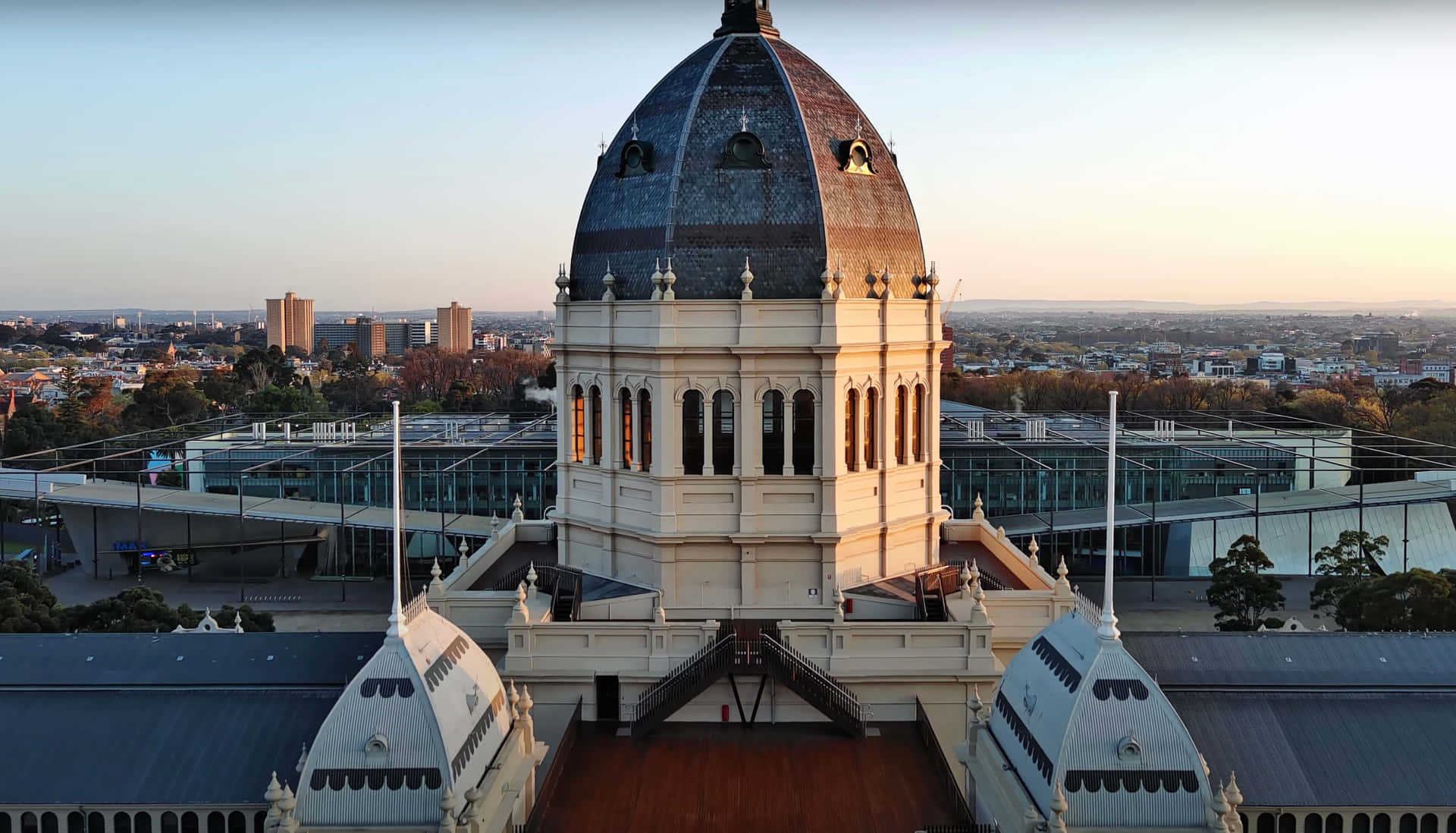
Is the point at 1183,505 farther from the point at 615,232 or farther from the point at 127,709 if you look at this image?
the point at 127,709

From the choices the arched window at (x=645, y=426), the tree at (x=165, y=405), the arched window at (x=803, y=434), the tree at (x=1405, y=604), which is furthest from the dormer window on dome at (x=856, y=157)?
the tree at (x=165, y=405)

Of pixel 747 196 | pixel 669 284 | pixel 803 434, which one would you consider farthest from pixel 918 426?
pixel 669 284

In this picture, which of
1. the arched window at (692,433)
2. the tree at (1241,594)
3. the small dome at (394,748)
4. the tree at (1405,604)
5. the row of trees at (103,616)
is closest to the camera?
the small dome at (394,748)

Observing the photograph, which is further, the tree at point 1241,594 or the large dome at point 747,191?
the tree at point 1241,594

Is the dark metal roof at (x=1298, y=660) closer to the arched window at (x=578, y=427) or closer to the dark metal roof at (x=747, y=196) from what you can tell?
the dark metal roof at (x=747, y=196)

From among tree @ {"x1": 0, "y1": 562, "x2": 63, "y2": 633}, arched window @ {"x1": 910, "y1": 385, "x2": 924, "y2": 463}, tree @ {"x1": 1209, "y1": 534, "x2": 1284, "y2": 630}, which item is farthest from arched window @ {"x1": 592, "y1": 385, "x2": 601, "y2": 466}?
tree @ {"x1": 1209, "y1": 534, "x2": 1284, "y2": 630}

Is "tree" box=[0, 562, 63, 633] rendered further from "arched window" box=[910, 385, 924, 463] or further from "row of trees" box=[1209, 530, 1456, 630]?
"row of trees" box=[1209, 530, 1456, 630]

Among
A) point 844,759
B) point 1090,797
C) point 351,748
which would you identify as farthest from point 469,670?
point 1090,797
